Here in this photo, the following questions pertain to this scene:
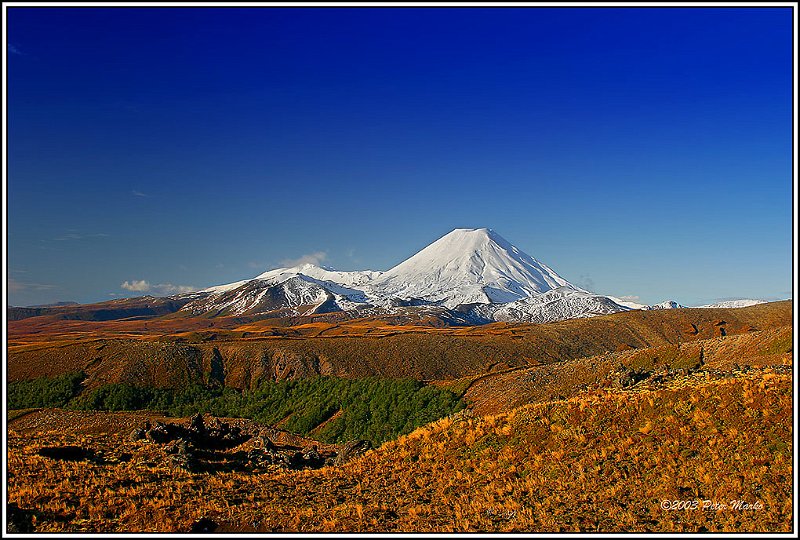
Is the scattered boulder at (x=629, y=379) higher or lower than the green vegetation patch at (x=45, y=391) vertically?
higher

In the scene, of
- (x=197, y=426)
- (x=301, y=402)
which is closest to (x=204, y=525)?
(x=197, y=426)

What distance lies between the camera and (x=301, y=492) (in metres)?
15.0

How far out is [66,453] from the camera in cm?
1772

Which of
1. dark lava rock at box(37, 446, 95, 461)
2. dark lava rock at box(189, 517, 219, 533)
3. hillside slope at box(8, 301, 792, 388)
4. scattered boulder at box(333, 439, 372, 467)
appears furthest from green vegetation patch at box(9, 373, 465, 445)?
dark lava rock at box(189, 517, 219, 533)

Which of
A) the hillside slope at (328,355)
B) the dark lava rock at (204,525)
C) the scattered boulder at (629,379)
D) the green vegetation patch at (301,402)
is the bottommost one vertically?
the green vegetation patch at (301,402)

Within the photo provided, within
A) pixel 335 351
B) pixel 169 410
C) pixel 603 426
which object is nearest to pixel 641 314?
pixel 335 351

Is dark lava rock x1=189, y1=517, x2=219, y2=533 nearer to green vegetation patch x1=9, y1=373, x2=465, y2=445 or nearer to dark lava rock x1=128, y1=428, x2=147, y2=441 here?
dark lava rock x1=128, y1=428, x2=147, y2=441

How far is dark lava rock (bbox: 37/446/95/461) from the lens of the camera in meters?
17.2

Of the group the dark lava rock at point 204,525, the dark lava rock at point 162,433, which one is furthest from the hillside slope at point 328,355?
the dark lava rock at point 204,525

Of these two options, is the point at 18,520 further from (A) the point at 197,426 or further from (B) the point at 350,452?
(A) the point at 197,426

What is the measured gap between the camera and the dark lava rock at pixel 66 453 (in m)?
17.2

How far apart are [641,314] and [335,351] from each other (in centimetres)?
6016

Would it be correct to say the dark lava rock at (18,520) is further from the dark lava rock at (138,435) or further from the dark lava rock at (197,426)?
the dark lava rock at (197,426)

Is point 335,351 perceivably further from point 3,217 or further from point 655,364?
point 3,217
